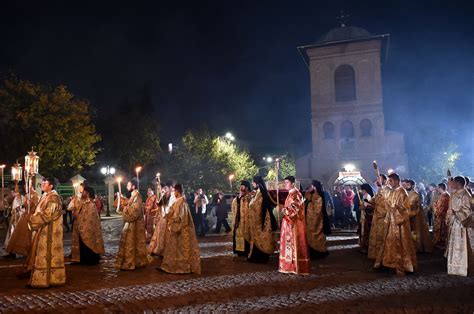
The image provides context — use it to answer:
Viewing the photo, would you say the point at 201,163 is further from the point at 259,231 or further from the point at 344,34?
the point at 259,231

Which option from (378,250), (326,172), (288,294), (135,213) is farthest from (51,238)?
(326,172)

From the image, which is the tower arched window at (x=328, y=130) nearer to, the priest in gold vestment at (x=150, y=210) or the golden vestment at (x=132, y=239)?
the priest in gold vestment at (x=150, y=210)

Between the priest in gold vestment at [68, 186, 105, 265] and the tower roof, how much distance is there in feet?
105

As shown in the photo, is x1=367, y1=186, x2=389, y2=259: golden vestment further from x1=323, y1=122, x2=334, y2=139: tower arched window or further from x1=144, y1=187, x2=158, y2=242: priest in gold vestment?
x1=323, y1=122, x2=334, y2=139: tower arched window

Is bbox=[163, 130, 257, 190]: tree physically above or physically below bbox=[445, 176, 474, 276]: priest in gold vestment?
above

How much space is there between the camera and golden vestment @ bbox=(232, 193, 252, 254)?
1016cm

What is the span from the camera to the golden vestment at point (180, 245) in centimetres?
826

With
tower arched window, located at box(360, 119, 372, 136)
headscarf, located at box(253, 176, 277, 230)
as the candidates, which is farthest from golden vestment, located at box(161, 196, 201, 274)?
tower arched window, located at box(360, 119, 372, 136)

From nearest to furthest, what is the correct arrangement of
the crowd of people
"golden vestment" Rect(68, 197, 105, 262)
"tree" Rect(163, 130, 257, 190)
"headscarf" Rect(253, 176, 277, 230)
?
the crowd of people
"headscarf" Rect(253, 176, 277, 230)
"golden vestment" Rect(68, 197, 105, 262)
"tree" Rect(163, 130, 257, 190)

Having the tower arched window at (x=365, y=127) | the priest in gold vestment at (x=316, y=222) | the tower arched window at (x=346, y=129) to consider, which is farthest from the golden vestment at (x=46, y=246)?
the tower arched window at (x=365, y=127)

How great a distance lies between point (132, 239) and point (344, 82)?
107 feet

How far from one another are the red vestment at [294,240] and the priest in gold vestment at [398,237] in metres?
1.60

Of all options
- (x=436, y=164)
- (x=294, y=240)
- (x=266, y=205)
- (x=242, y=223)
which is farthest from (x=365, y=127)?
(x=294, y=240)

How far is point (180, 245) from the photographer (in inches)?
327
